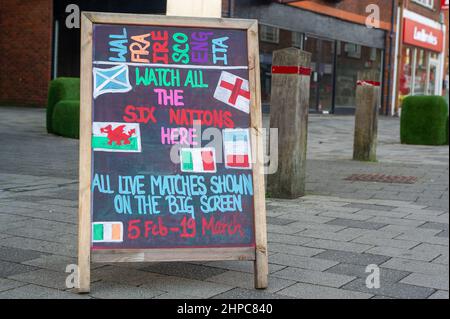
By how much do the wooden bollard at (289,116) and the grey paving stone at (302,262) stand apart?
2.31 metres

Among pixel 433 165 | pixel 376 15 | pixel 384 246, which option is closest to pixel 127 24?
pixel 384 246

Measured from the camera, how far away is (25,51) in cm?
1917

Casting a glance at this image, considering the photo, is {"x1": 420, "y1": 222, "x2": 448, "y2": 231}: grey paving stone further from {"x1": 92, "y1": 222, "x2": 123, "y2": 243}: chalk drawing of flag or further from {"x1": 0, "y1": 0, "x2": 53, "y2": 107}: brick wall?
{"x1": 0, "y1": 0, "x2": 53, "y2": 107}: brick wall

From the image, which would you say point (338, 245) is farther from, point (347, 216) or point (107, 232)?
point (107, 232)

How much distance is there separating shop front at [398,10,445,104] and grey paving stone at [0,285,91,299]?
24.3m

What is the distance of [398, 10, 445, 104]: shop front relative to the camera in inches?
1109

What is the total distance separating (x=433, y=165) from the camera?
33.1ft

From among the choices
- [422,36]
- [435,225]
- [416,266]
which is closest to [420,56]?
[422,36]

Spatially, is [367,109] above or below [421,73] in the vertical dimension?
below

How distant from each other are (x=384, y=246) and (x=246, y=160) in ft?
4.69

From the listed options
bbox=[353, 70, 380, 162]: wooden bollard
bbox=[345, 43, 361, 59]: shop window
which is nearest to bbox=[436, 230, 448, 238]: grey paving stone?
bbox=[353, 70, 380, 162]: wooden bollard

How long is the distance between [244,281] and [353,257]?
0.89m
